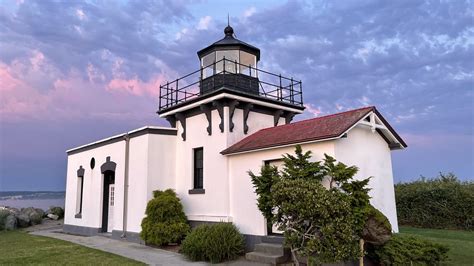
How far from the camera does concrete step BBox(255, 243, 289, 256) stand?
1010cm

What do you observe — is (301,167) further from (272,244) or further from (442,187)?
(442,187)

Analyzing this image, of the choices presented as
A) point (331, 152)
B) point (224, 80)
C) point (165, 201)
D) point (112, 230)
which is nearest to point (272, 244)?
point (331, 152)

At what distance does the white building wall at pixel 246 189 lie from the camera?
1138cm

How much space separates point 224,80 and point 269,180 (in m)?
5.21

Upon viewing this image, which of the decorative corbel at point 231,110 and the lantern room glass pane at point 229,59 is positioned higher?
the lantern room glass pane at point 229,59

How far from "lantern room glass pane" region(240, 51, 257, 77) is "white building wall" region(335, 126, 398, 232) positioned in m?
5.44

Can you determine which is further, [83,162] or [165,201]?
[83,162]

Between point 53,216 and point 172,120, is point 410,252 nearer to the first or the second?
point 172,120

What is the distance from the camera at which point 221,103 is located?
13.1 metres

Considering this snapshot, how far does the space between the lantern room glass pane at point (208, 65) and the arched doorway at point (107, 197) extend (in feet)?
20.3

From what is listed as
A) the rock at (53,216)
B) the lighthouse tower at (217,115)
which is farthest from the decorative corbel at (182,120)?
the rock at (53,216)

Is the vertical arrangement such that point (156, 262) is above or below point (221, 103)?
below

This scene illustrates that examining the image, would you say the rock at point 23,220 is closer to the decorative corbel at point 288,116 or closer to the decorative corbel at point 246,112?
the decorative corbel at point 246,112

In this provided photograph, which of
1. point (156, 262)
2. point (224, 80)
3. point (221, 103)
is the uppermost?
point (224, 80)
